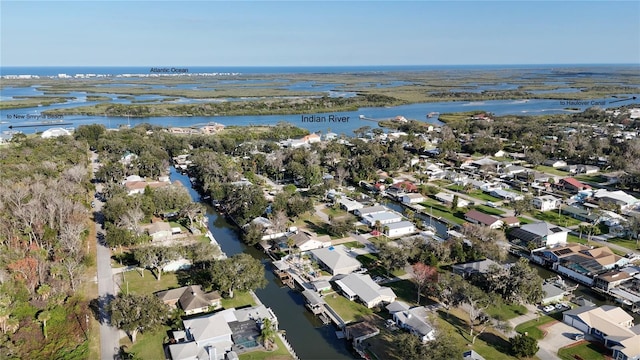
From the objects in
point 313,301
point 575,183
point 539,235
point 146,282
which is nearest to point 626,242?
point 539,235

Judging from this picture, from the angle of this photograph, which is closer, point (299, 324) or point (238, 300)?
point (299, 324)

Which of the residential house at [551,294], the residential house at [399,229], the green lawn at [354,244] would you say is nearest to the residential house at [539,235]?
the residential house at [551,294]

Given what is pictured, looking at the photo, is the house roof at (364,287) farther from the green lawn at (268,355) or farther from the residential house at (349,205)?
the residential house at (349,205)

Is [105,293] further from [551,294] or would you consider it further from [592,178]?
[592,178]

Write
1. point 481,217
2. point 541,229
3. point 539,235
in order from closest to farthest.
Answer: point 539,235, point 541,229, point 481,217

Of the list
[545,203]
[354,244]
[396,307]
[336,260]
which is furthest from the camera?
[545,203]

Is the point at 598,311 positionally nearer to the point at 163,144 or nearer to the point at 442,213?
the point at 442,213
